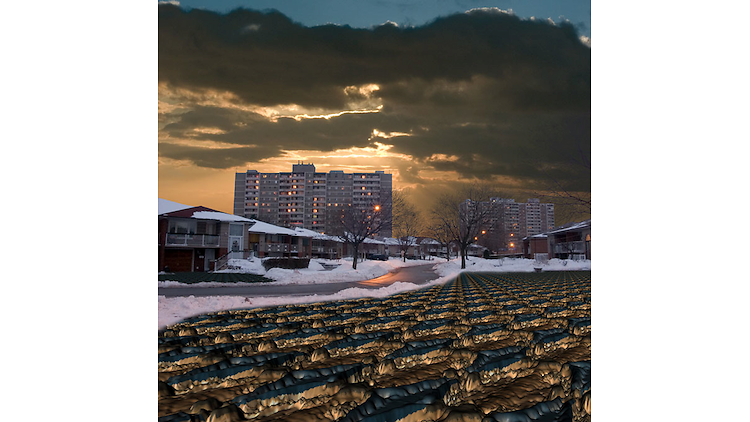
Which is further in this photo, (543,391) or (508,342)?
(508,342)

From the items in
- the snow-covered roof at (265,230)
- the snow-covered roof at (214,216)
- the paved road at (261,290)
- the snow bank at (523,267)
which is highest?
the snow-covered roof at (214,216)

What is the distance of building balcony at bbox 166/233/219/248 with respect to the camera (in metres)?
18.9

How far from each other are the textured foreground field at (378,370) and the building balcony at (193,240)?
64.1 feet

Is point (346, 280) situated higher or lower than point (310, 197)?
lower

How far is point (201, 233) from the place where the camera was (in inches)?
791

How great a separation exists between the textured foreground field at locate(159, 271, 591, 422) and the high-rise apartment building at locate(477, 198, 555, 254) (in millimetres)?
26557

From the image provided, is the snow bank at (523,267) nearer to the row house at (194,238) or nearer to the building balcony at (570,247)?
the building balcony at (570,247)

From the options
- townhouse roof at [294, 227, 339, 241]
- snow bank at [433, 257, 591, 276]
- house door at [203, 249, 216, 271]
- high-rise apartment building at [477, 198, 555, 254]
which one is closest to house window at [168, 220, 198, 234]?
house door at [203, 249, 216, 271]

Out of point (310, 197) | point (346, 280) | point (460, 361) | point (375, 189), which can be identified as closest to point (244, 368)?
point (460, 361)

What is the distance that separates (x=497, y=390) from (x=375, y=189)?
90.8ft

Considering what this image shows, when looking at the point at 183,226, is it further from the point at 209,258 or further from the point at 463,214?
the point at 463,214

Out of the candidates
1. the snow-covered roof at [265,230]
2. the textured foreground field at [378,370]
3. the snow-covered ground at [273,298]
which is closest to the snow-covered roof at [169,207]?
the snow-covered ground at [273,298]

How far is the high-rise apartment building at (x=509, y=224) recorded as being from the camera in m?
28.1
